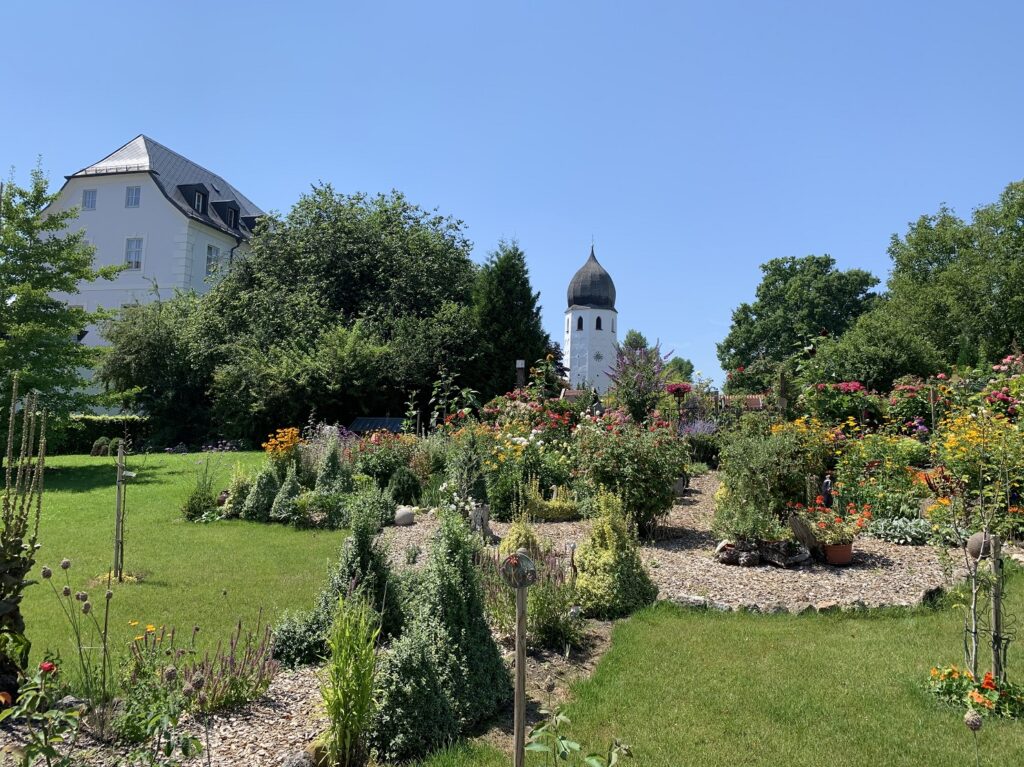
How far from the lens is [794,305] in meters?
38.8

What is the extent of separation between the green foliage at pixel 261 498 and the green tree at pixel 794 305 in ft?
101

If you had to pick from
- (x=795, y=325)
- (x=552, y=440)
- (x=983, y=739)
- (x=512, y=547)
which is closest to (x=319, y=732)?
(x=512, y=547)

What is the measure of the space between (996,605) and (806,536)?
3.33m

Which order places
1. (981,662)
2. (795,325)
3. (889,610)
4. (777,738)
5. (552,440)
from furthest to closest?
(795,325) → (552,440) → (889,610) → (981,662) → (777,738)

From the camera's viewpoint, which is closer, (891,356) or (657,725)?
(657,725)

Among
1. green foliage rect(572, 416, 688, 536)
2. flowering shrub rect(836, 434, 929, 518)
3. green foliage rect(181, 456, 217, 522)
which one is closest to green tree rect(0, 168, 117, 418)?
green foliage rect(181, 456, 217, 522)

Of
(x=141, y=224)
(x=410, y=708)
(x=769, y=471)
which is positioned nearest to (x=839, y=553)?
(x=769, y=471)

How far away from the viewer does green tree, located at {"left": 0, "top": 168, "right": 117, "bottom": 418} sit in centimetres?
1367

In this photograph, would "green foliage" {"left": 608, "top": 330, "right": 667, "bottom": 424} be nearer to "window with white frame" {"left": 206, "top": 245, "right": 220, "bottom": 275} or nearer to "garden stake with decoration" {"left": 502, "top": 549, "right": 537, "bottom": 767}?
"garden stake with decoration" {"left": 502, "top": 549, "right": 537, "bottom": 767}

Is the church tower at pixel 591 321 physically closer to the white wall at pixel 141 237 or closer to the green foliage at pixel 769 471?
the white wall at pixel 141 237

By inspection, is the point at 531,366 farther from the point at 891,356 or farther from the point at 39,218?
the point at 39,218

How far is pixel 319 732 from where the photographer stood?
342 centimetres

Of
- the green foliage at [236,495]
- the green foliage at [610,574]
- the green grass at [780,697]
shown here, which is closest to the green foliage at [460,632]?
the green grass at [780,697]

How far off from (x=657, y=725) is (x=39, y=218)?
16230 millimetres
